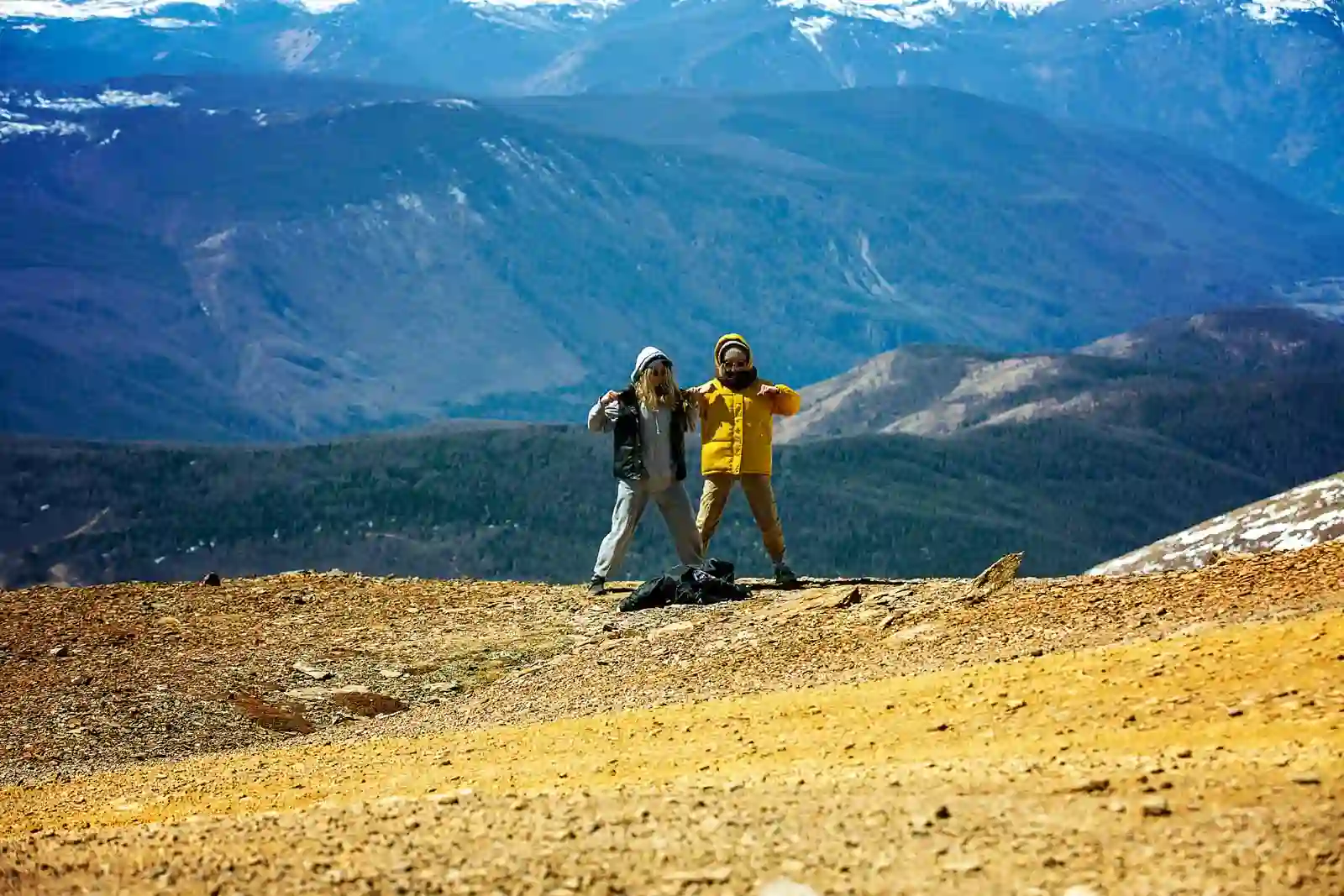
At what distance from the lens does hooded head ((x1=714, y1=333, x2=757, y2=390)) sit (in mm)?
17281

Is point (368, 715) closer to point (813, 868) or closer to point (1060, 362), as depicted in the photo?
point (813, 868)

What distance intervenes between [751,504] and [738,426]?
77cm

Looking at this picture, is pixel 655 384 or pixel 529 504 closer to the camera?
pixel 655 384

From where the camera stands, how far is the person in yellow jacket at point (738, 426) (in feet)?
56.3

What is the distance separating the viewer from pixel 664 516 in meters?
17.5

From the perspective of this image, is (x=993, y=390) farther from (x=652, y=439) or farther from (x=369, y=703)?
(x=369, y=703)

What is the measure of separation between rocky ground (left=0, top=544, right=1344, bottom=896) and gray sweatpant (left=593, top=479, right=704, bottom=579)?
657 millimetres

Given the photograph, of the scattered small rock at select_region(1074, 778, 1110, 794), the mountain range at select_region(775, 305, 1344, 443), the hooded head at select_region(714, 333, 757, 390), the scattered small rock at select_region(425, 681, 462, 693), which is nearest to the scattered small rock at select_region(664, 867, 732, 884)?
the scattered small rock at select_region(1074, 778, 1110, 794)

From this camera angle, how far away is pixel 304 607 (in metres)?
17.8

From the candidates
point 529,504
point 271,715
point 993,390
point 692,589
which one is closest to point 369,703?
point 271,715

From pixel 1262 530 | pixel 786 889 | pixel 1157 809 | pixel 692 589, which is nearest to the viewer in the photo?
pixel 786 889

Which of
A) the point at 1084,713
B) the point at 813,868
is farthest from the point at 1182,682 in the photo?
the point at 813,868

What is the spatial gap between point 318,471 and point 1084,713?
107 m

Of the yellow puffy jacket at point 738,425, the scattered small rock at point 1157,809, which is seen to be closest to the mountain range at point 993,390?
the yellow puffy jacket at point 738,425
